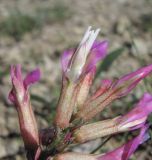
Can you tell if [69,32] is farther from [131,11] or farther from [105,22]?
[131,11]

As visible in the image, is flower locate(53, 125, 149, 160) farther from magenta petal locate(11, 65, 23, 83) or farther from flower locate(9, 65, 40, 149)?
magenta petal locate(11, 65, 23, 83)

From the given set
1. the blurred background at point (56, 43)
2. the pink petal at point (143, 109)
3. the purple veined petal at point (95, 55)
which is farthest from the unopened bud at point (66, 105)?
the blurred background at point (56, 43)

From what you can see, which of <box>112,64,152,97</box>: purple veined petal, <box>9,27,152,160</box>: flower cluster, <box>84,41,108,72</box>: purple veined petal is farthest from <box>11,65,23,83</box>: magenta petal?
<box>112,64,152,97</box>: purple veined petal

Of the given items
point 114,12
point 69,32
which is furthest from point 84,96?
point 114,12

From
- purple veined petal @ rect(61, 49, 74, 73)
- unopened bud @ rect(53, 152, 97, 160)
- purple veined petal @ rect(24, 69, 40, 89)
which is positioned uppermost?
purple veined petal @ rect(61, 49, 74, 73)

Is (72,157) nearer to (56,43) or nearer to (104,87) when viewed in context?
(104,87)

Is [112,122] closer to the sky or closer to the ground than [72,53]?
closer to the ground

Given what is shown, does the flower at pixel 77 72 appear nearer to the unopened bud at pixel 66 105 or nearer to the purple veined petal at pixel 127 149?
the unopened bud at pixel 66 105
